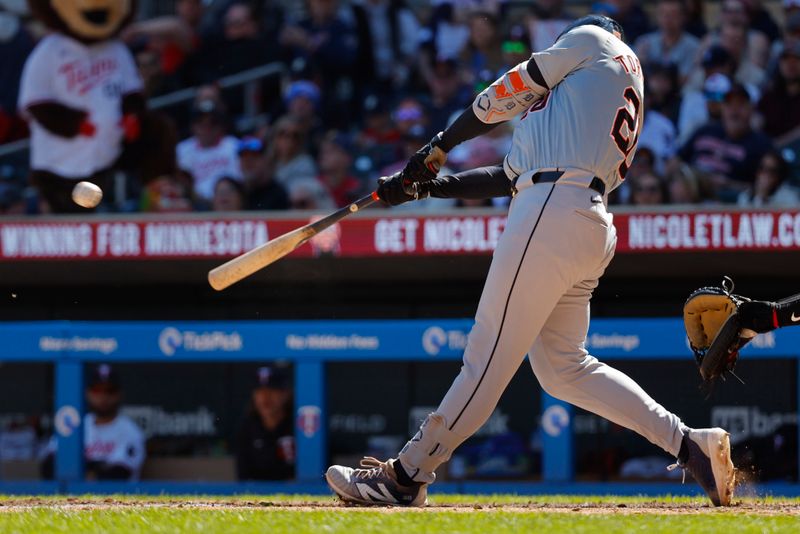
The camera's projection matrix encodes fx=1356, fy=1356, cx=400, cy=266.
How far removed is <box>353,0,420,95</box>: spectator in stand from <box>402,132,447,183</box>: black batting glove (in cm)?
594

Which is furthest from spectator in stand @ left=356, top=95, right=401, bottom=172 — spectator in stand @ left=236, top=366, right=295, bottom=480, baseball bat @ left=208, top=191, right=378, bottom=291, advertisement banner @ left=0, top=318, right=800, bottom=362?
baseball bat @ left=208, top=191, right=378, bottom=291

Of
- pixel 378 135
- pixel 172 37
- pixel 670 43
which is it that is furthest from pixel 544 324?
pixel 172 37

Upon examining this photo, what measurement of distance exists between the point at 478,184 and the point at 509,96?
0.41 m

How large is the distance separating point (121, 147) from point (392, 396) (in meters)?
2.92

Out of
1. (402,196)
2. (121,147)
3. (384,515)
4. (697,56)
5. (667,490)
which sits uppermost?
(697,56)

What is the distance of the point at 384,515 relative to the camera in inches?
146

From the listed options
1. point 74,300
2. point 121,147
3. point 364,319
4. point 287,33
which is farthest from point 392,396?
point 287,33

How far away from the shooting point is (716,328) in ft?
14.0

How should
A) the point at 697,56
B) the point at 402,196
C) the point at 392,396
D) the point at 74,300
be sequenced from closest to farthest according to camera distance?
the point at 402,196 → the point at 392,396 → the point at 74,300 → the point at 697,56

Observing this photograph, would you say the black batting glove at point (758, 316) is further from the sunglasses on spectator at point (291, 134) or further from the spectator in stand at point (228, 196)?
the sunglasses on spectator at point (291, 134)

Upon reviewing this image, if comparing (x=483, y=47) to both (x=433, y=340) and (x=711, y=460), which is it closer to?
(x=433, y=340)

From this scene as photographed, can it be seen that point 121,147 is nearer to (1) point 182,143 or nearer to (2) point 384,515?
(1) point 182,143

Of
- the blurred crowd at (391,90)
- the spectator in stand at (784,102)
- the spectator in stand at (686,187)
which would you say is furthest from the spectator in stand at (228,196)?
the spectator in stand at (784,102)

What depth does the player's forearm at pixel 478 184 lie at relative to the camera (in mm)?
4426
